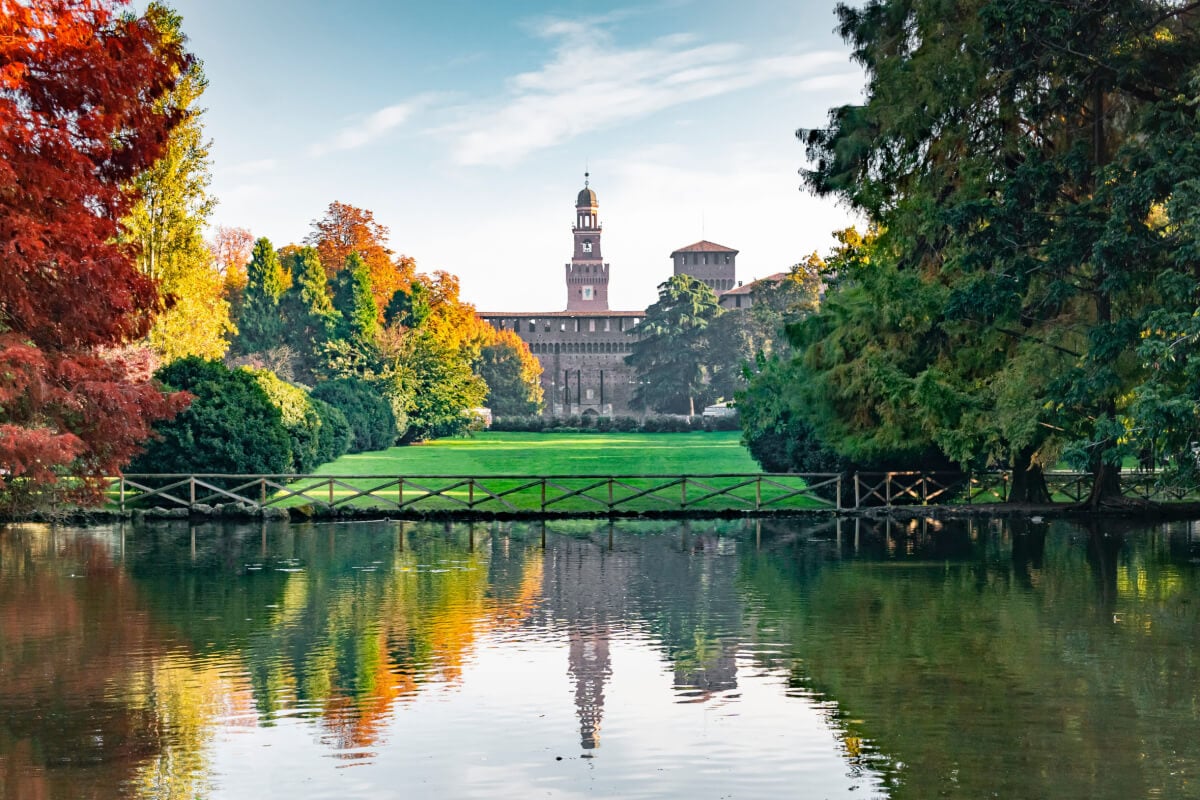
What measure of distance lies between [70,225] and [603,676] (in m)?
9.89

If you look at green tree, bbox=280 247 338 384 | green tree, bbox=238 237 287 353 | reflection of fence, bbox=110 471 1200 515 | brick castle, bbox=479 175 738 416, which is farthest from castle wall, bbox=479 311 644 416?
reflection of fence, bbox=110 471 1200 515

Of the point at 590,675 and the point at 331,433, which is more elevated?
the point at 331,433

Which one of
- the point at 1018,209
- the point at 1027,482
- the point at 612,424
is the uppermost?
the point at 1018,209

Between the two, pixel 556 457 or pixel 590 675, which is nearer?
pixel 590 675

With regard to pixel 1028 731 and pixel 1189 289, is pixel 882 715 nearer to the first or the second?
pixel 1028 731

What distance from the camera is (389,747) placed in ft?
30.3

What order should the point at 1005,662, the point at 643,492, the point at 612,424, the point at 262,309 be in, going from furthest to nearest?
1. the point at 612,424
2. the point at 262,309
3. the point at 643,492
4. the point at 1005,662

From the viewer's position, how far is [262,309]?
74500 mm

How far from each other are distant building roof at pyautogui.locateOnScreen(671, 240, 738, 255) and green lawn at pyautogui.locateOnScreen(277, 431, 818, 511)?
246 feet

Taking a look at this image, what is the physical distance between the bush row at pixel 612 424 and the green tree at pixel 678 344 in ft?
65.6

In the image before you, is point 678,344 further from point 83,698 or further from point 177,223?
point 83,698

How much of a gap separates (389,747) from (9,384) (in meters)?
10.9

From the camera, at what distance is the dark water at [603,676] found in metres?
8.57

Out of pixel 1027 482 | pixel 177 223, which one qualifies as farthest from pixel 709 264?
pixel 1027 482
